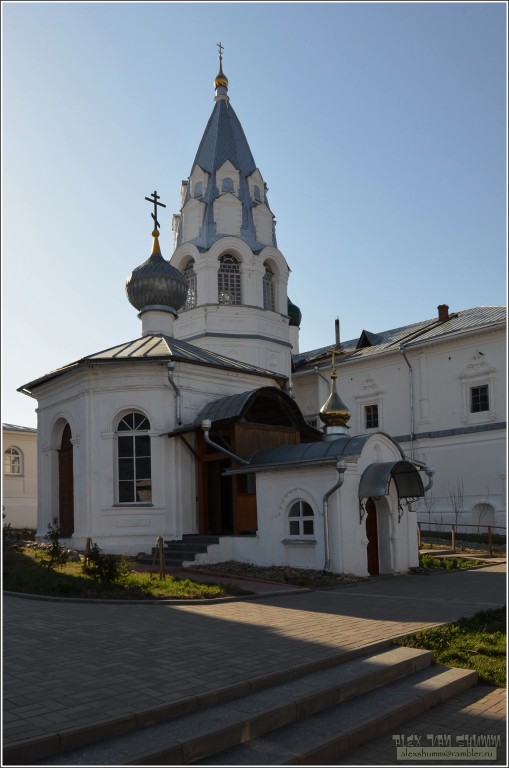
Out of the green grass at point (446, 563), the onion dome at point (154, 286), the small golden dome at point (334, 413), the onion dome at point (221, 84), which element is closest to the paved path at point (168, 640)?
the green grass at point (446, 563)

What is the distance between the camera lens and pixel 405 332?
3394 cm

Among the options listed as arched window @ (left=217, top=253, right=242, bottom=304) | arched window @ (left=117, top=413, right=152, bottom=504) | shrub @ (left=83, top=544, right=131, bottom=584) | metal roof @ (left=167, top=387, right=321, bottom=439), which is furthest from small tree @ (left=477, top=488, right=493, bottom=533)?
shrub @ (left=83, top=544, right=131, bottom=584)

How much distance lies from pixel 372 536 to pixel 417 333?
18487 millimetres

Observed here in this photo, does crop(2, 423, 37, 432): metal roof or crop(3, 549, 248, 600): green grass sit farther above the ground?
crop(2, 423, 37, 432): metal roof

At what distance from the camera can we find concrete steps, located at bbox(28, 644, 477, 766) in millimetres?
4805

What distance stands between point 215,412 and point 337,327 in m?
24.4

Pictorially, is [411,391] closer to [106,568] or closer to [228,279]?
[228,279]

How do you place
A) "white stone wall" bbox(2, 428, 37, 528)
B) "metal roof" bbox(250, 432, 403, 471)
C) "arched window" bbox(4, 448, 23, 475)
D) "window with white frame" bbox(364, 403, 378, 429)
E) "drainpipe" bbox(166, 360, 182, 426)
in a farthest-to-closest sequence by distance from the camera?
"window with white frame" bbox(364, 403, 378, 429) < "arched window" bbox(4, 448, 23, 475) < "white stone wall" bbox(2, 428, 37, 528) < "drainpipe" bbox(166, 360, 182, 426) < "metal roof" bbox(250, 432, 403, 471)

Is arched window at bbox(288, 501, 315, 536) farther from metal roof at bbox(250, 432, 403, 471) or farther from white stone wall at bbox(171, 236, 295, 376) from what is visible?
white stone wall at bbox(171, 236, 295, 376)

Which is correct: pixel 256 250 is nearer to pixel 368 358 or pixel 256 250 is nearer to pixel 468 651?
pixel 368 358

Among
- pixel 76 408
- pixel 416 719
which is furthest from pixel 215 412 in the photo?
pixel 416 719

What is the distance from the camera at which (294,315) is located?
4394 cm

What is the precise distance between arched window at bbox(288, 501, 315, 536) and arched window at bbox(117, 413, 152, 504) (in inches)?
167

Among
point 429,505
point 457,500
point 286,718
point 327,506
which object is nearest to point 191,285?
point 429,505
